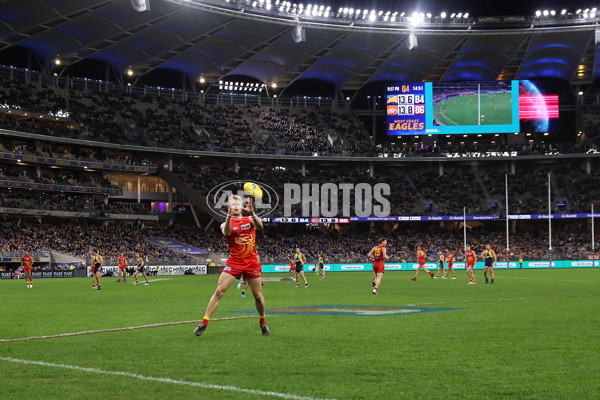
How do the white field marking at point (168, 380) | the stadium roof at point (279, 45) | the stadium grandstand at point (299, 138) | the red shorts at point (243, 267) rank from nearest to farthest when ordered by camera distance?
1. the white field marking at point (168, 380)
2. the red shorts at point (243, 267)
3. the stadium grandstand at point (299, 138)
4. the stadium roof at point (279, 45)

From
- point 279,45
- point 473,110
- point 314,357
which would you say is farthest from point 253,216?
point 473,110

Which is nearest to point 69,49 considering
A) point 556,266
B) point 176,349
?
point 556,266

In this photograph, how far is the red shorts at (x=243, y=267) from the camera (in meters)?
12.3

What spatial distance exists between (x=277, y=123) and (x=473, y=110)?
85.9 feet

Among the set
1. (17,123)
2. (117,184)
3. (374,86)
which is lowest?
(117,184)

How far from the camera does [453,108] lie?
84.0m

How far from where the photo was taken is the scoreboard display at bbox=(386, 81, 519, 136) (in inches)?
3292

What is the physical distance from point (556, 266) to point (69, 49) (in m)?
57.0

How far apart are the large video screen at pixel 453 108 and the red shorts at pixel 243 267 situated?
7388 cm

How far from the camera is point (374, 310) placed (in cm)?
1831

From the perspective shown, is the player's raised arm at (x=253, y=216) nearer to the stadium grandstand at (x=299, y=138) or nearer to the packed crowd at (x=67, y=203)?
the stadium grandstand at (x=299, y=138)

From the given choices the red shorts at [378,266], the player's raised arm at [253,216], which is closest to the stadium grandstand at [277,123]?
the red shorts at [378,266]

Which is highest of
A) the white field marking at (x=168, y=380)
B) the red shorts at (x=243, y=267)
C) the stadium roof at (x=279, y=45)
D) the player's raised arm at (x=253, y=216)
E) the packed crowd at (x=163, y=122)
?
the stadium roof at (x=279, y=45)

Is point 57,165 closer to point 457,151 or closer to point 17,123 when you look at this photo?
point 17,123
